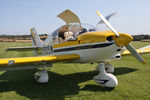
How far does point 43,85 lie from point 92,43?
2453 millimetres

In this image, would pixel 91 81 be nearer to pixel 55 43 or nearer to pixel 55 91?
pixel 55 91

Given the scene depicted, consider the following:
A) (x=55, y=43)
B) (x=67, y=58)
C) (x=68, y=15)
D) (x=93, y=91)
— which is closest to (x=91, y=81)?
(x=93, y=91)

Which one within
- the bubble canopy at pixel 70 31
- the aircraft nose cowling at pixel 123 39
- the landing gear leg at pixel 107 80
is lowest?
the landing gear leg at pixel 107 80

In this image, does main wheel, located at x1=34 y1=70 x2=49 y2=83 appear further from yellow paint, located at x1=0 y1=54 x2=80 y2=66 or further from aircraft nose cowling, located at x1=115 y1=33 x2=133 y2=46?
aircraft nose cowling, located at x1=115 y1=33 x2=133 y2=46

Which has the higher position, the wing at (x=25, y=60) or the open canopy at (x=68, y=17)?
the open canopy at (x=68, y=17)

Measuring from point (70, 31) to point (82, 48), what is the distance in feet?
3.52

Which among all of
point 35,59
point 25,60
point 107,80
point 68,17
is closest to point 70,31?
point 68,17

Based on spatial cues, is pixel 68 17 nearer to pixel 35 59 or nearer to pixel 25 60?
pixel 35 59

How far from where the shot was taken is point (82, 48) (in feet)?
15.6

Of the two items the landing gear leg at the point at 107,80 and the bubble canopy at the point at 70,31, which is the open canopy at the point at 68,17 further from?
the landing gear leg at the point at 107,80

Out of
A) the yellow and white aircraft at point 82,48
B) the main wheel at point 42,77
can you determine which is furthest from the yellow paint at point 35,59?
the main wheel at point 42,77

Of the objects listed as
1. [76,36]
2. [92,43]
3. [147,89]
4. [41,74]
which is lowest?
[147,89]

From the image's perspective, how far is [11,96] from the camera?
162 inches

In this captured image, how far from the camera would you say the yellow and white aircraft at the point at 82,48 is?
4.15 metres
